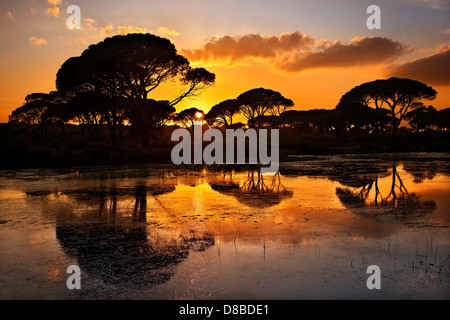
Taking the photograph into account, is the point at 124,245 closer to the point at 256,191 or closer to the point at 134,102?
the point at 256,191

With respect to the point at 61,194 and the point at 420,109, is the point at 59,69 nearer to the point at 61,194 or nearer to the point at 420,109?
the point at 61,194

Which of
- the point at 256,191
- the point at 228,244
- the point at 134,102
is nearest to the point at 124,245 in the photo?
the point at 228,244

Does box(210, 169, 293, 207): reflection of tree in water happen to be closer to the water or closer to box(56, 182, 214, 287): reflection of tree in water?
the water

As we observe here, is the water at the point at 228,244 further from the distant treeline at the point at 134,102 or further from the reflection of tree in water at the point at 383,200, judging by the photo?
the distant treeline at the point at 134,102

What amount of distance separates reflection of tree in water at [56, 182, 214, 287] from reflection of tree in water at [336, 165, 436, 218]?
4413 mm

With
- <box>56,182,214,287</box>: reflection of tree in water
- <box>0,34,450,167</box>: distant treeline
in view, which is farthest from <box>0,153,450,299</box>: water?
<box>0,34,450,167</box>: distant treeline

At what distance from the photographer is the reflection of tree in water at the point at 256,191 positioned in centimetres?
974

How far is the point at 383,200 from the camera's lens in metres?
9.66

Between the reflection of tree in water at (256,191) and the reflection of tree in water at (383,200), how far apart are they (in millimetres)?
1753

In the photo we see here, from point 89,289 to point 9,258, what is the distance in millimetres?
1960

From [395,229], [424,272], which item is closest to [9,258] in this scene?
[424,272]

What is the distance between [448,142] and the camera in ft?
143

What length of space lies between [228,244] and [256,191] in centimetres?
598

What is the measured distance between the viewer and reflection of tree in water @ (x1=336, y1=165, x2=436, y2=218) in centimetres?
821
